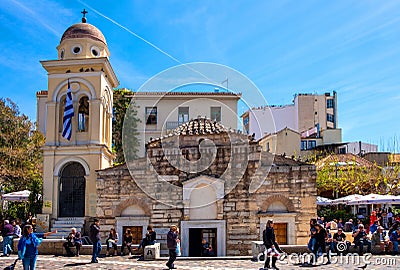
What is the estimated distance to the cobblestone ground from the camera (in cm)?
1341

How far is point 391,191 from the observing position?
31.5 m

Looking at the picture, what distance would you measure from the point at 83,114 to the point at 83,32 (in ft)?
13.0

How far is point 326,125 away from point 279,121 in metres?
5.75

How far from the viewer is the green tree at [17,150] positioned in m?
30.0

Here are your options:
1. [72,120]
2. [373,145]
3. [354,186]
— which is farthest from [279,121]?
[72,120]

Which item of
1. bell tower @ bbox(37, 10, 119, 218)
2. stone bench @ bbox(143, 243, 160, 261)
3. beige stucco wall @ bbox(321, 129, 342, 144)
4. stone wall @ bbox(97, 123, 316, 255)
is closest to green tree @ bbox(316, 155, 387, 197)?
beige stucco wall @ bbox(321, 129, 342, 144)

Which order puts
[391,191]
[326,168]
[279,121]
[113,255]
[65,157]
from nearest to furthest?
1. [113,255]
2. [65,157]
3. [391,191]
4. [326,168]
5. [279,121]

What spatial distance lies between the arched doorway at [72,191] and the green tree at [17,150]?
7.95 metres

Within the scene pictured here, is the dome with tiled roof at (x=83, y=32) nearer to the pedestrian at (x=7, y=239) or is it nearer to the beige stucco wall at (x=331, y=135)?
the pedestrian at (x=7, y=239)

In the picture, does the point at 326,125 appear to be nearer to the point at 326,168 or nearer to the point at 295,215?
the point at 326,168

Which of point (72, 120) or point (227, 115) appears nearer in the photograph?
point (72, 120)

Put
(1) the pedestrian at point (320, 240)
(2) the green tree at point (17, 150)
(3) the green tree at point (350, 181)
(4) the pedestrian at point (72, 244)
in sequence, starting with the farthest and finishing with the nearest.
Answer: (3) the green tree at point (350, 181) < (2) the green tree at point (17, 150) < (4) the pedestrian at point (72, 244) < (1) the pedestrian at point (320, 240)

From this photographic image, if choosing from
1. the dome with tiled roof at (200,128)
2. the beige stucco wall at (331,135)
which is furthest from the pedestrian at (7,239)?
the beige stucco wall at (331,135)

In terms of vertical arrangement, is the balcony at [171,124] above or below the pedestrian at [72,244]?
above
